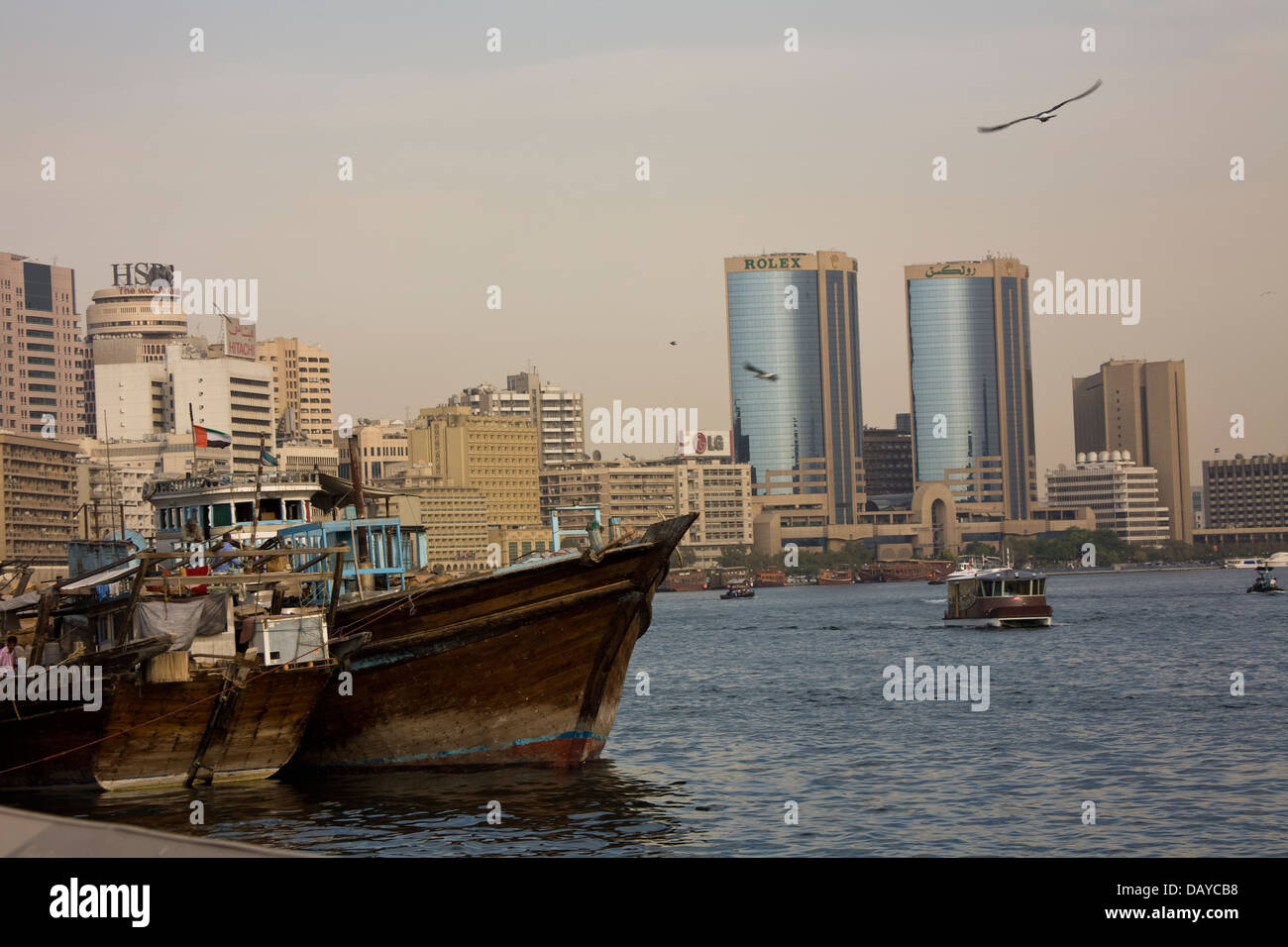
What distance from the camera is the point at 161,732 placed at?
2498 cm

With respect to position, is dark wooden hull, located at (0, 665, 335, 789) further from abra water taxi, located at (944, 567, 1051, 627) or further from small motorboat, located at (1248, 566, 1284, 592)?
small motorboat, located at (1248, 566, 1284, 592)

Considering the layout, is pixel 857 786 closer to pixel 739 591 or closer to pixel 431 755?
pixel 431 755

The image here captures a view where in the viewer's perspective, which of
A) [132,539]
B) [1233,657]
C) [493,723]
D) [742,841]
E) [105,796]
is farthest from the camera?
[1233,657]

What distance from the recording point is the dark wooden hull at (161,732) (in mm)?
24781

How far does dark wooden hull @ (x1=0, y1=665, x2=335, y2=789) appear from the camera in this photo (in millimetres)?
24781

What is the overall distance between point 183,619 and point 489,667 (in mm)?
5589

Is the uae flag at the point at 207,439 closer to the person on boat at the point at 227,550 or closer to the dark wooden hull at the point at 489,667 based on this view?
the person on boat at the point at 227,550

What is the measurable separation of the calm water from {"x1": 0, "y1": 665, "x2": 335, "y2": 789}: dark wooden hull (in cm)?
46

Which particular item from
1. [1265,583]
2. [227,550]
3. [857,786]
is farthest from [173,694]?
[1265,583]
